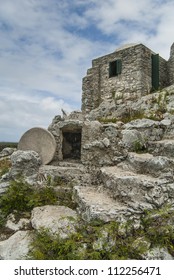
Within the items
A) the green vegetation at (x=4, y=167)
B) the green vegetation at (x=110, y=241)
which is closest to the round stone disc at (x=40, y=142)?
the green vegetation at (x=4, y=167)

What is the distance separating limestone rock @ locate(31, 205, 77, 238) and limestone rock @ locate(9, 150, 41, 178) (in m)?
1.95

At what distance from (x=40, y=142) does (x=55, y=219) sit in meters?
4.22

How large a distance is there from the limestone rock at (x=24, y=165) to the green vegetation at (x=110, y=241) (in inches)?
133

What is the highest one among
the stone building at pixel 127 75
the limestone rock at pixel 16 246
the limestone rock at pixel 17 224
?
the stone building at pixel 127 75

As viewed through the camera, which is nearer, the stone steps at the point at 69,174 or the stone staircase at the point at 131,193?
the stone staircase at the point at 131,193

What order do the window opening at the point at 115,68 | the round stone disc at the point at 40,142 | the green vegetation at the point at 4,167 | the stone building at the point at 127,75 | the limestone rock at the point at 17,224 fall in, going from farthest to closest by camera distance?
the window opening at the point at 115,68 < the stone building at the point at 127,75 < the green vegetation at the point at 4,167 < the round stone disc at the point at 40,142 < the limestone rock at the point at 17,224

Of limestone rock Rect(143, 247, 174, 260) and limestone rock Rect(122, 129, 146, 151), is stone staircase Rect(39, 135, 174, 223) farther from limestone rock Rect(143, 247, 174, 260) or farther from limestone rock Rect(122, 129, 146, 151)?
limestone rock Rect(143, 247, 174, 260)

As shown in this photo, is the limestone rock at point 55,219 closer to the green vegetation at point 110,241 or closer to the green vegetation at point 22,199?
the green vegetation at point 110,241

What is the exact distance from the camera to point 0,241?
5266 millimetres

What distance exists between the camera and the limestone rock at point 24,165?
306 inches

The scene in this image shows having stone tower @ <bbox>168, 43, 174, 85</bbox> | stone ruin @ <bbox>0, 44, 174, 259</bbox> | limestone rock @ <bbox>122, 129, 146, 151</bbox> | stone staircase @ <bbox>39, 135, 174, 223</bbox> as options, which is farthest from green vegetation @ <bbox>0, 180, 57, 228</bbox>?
stone tower @ <bbox>168, 43, 174, 85</bbox>
